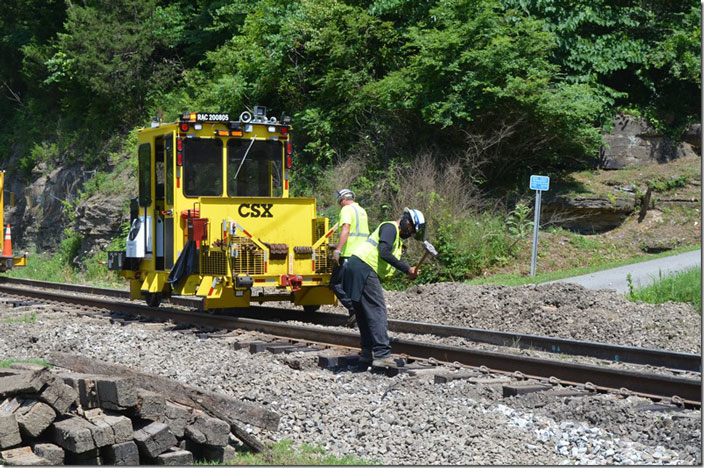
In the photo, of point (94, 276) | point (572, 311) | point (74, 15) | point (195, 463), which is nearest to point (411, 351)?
point (572, 311)

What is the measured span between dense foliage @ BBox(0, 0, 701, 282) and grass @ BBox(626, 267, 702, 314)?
487 centimetres

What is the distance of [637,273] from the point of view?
53.6ft

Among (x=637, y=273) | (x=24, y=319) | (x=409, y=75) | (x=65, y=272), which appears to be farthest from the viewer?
(x=65, y=272)

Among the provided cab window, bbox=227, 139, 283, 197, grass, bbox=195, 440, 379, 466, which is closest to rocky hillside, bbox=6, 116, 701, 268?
cab window, bbox=227, 139, 283, 197

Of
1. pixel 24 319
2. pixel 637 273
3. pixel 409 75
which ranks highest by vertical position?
pixel 409 75

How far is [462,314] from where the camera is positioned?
43.0 ft

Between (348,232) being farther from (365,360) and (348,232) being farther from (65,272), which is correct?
(65,272)

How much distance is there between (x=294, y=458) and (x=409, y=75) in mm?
16623

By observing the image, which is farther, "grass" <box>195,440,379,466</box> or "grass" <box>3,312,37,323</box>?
"grass" <box>3,312,37,323</box>

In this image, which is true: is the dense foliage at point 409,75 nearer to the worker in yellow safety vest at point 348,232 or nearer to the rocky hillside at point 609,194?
the rocky hillside at point 609,194

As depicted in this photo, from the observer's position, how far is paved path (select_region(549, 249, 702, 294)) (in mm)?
15375

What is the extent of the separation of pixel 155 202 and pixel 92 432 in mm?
8381

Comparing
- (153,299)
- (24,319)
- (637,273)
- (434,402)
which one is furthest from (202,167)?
(637,273)

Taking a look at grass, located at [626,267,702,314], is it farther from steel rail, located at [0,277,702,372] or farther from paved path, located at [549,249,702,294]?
steel rail, located at [0,277,702,372]
